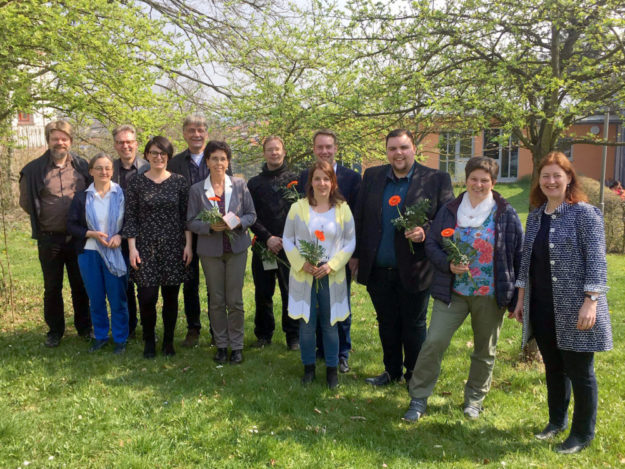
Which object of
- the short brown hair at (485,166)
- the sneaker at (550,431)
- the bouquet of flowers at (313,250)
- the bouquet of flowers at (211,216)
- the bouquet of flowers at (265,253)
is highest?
the short brown hair at (485,166)

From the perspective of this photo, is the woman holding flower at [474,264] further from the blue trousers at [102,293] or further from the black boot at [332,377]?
the blue trousers at [102,293]

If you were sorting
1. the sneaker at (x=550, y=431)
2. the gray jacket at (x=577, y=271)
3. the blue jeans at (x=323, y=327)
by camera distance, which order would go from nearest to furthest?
the gray jacket at (x=577, y=271) → the sneaker at (x=550, y=431) → the blue jeans at (x=323, y=327)

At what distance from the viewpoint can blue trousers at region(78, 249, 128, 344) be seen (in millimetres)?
5102

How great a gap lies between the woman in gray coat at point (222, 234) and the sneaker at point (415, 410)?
77.6 inches

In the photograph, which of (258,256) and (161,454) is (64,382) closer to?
(161,454)

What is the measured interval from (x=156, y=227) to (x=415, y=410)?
10.2 ft

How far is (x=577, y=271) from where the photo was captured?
323 centimetres

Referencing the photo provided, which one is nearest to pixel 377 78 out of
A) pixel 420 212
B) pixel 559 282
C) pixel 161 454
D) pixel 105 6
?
pixel 420 212

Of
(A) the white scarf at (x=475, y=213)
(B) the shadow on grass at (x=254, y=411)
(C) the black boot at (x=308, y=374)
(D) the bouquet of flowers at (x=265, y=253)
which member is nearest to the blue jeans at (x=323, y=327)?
(C) the black boot at (x=308, y=374)

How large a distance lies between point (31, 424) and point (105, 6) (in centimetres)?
516

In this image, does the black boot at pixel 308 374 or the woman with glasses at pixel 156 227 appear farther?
the woman with glasses at pixel 156 227

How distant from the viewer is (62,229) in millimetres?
5254

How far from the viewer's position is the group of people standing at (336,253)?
3355mm

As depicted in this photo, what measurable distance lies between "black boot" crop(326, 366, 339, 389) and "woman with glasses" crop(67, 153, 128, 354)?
95.4 inches
